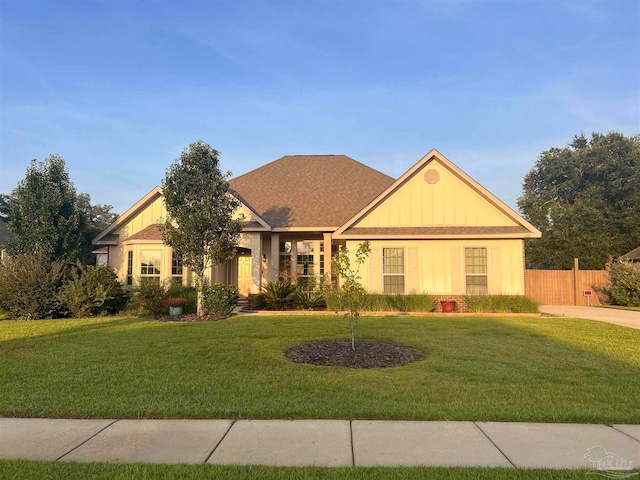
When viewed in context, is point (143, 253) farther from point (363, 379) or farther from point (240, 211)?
point (363, 379)

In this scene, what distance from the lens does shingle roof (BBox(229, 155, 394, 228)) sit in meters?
19.8

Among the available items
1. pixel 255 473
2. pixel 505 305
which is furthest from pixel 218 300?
pixel 255 473

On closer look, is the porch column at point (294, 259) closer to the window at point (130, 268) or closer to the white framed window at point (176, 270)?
the white framed window at point (176, 270)

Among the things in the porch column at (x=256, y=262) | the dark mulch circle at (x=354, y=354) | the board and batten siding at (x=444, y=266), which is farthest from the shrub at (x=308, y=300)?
the dark mulch circle at (x=354, y=354)

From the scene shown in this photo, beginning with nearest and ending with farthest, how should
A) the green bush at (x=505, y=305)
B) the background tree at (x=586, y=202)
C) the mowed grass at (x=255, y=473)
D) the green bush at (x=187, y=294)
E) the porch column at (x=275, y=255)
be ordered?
the mowed grass at (x=255, y=473), the green bush at (x=505, y=305), the green bush at (x=187, y=294), the porch column at (x=275, y=255), the background tree at (x=586, y=202)

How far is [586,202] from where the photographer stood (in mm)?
35719

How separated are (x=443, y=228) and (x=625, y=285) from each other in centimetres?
1075

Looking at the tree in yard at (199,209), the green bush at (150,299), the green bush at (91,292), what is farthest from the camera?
the green bush at (150,299)

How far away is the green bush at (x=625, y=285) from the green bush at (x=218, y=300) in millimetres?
18790

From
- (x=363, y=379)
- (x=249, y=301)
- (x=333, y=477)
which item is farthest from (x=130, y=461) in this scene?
(x=249, y=301)

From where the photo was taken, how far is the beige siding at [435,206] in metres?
17.1

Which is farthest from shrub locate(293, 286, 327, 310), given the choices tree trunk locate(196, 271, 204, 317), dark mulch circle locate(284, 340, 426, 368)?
dark mulch circle locate(284, 340, 426, 368)

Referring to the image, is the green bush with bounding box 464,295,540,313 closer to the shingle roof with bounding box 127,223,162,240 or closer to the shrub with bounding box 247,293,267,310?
the shrub with bounding box 247,293,267,310

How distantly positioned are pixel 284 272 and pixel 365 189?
6333 millimetres
